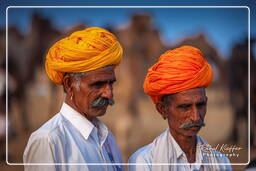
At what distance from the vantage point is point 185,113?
3.11 m

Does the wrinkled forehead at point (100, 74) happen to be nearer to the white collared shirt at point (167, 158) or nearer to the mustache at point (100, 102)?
the mustache at point (100, 102)

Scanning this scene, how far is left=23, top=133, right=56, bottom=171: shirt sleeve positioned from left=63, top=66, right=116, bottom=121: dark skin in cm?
34

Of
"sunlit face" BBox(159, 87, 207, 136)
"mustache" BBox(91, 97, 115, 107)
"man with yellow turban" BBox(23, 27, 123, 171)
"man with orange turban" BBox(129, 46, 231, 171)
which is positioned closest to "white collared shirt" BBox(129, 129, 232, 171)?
"man with orange turban" BBox(129, 46, 231, 171)

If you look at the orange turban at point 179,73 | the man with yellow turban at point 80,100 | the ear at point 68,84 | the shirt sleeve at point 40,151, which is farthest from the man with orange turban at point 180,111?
the shirt sleeve at point 40,151

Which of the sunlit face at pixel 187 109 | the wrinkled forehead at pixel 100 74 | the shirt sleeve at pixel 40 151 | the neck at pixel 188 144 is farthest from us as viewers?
the neck at pixel 188 144

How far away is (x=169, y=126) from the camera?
3223 millimetres

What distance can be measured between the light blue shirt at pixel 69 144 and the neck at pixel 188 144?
1.65ft

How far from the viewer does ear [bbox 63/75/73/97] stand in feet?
9.85

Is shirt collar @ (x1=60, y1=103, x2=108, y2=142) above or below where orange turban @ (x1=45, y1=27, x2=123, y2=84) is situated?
below

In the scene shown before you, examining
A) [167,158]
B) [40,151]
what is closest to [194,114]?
[167,158]

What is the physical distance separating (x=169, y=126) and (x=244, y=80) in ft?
2.25

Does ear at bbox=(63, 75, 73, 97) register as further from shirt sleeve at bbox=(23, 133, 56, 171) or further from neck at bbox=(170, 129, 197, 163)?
neck at bbox=(170, 129, 197, 163)

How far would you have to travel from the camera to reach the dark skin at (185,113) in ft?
10.2

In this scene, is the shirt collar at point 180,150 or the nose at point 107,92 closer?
the nose at point 107,92
